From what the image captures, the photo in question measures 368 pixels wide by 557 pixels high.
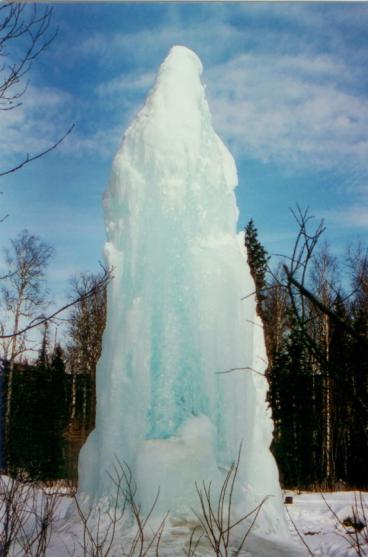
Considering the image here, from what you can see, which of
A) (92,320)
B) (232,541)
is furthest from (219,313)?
(92,320)

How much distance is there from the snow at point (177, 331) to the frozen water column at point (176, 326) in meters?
0.01

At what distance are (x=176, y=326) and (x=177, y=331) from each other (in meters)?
0.07

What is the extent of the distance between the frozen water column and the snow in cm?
1

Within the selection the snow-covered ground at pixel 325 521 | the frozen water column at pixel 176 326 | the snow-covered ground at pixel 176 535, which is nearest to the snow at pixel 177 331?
the frozen water column at pixel 176 326

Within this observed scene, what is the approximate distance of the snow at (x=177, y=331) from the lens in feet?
19.9

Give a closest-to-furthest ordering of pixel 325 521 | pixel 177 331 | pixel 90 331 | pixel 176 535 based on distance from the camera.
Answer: pixel 176 535 → pixel 177 331 → pixel 325 521 → pixel 90 331

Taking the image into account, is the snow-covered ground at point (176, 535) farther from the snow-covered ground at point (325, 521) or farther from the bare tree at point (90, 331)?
the bare tree at point (90, 331)

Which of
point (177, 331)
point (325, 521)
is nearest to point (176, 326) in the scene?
point (177, 331)

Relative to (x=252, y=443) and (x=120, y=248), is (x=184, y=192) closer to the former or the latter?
(x=120, y=248)

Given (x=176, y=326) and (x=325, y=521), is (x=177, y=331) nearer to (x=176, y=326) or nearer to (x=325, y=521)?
(x=176, y=326)

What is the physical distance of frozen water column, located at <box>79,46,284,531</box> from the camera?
614cm

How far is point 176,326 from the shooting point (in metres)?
6.75

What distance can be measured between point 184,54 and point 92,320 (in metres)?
11.1

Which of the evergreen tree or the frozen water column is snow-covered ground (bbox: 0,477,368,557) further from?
the evergreen tree
